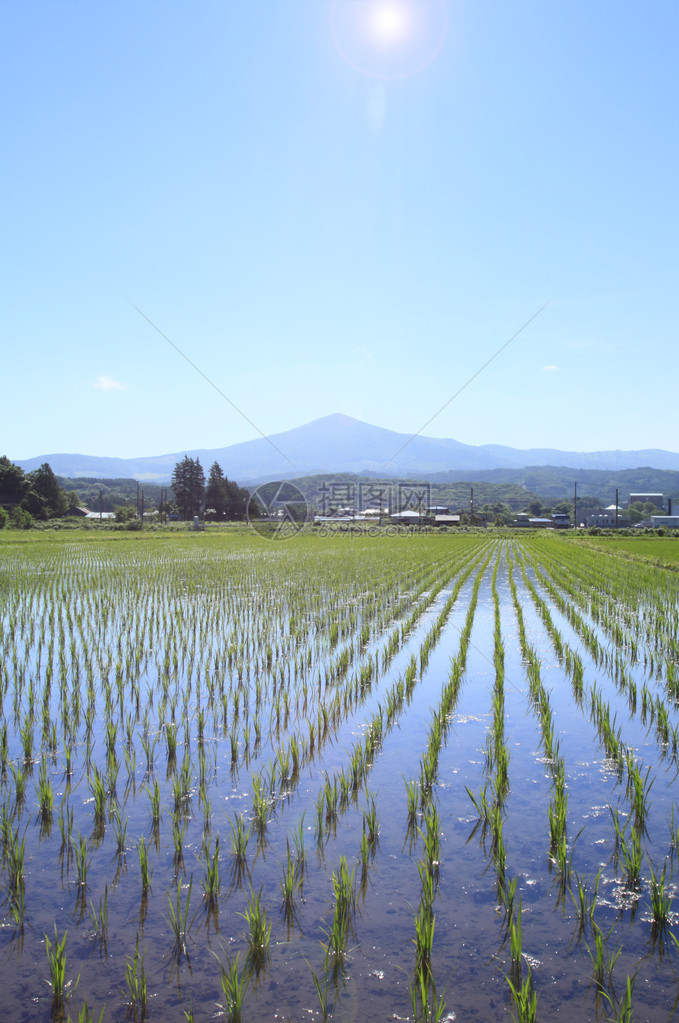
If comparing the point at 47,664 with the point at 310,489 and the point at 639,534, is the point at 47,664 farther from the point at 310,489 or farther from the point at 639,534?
the point at 310,489

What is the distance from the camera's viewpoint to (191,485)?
5631 cm

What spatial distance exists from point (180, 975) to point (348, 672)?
364 cm

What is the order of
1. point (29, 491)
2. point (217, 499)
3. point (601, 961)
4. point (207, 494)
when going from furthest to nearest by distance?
point (207, 494) → point (217, 499) → point (29, 491) → point (601, 961)

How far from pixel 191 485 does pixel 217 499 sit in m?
2.95

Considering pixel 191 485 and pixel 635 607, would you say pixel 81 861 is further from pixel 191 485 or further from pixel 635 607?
pixel 191 485

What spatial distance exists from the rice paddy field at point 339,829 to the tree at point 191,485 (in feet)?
165

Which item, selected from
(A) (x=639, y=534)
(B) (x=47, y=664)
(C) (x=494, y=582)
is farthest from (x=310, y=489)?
(B) (x=47, y=664)

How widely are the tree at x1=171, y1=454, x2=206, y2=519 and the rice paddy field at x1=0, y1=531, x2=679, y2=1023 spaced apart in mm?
50373

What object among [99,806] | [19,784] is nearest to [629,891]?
[99,806]

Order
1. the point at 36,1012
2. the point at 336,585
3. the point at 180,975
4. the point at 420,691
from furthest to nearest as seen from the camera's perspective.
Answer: the point at 336,585, the point at 420,691, the point at 180,975, the point at 36,1012

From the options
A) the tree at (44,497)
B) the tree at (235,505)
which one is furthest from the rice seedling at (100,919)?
the tree at (235,505)

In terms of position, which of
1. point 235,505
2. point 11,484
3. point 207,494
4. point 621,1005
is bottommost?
point 621,1005

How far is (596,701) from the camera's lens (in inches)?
178

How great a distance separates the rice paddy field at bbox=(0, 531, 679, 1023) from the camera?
193 cm
